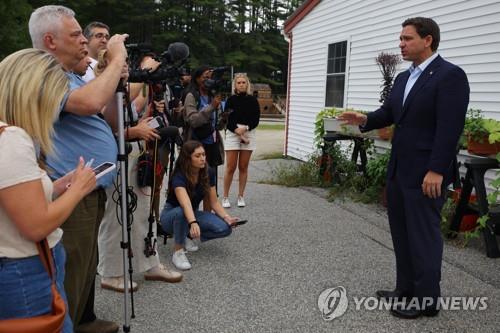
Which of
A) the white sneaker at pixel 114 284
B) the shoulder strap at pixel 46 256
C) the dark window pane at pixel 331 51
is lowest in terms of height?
the white sneaker at pixel 114 284

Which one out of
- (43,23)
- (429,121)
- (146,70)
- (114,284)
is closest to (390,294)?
(429,121)

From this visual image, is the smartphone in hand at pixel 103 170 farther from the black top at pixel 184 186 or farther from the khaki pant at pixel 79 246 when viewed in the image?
the black top at pixel 184 186

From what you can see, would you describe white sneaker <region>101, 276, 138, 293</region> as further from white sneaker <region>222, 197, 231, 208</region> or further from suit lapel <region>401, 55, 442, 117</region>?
white sneaker <region>222, 197, 231, 208</region>

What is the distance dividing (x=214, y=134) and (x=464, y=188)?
2807mm

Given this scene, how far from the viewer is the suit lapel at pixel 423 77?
2977 mm

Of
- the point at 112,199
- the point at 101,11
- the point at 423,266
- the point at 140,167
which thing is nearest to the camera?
the point at 423,266

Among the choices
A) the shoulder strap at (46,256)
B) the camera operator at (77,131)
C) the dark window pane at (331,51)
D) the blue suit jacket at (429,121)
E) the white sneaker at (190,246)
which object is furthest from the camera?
the dark window pane at (331,51)

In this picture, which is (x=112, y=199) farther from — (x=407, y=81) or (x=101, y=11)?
(x=101, y=11)

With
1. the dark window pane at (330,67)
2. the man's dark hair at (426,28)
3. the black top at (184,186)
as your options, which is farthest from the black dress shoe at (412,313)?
the dark window pane at (330,67)

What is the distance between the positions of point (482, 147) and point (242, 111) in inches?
115

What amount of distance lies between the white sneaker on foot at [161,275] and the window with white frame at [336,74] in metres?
6.72

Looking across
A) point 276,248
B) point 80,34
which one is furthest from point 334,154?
point 80,34

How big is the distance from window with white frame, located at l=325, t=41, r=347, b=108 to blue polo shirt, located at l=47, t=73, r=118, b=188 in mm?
7781

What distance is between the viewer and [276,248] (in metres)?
4.71
